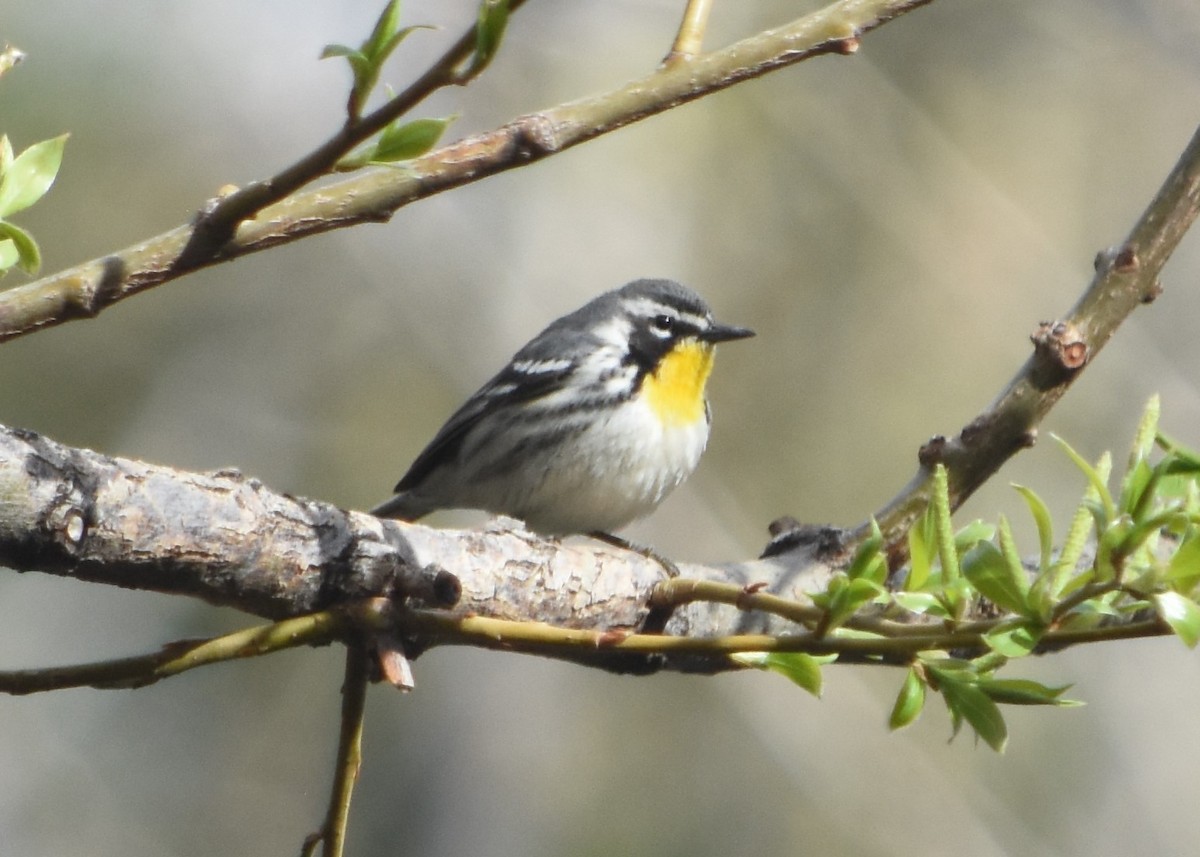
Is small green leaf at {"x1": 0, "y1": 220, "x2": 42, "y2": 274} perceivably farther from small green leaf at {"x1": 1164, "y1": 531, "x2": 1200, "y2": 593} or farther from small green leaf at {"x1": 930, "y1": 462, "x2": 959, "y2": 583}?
small green leaf at {"x1": 1164, "y1": 531, "x2": 1200, "y2": 593}

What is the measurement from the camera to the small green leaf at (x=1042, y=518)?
133 cm

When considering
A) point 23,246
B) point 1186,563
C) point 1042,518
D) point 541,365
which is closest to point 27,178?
point 23,246

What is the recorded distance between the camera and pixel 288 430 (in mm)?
10477

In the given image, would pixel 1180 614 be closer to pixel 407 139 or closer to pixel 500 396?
pixel 407 139

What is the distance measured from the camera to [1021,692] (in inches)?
56.6

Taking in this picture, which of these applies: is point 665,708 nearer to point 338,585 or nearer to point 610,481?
point 610,481

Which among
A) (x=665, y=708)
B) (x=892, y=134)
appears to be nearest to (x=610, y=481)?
(x=665, y=708)

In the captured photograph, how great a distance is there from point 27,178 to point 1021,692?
1.40 meters

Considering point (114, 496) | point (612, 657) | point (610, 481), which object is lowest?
point (610, 481)

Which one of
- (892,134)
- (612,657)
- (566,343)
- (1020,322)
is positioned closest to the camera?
→ (612,657)

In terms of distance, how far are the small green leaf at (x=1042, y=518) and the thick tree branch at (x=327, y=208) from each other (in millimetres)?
822

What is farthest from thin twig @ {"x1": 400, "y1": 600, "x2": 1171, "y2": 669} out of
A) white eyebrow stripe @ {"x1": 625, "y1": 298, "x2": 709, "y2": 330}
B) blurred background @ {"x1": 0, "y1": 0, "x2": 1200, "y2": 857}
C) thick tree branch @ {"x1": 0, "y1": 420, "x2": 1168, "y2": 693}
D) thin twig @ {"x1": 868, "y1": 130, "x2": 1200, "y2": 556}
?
blurred background @ {"x1": 0, "y1": 0, "x2": 1200, "y2": 857}

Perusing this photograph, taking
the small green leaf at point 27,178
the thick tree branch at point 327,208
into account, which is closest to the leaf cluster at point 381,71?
the thick tree branch at point 327,208

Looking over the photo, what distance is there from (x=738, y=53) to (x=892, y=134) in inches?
361
